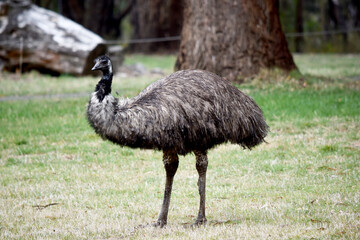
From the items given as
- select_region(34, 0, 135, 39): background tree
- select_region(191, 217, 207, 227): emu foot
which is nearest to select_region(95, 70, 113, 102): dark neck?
select_region(191, 217, 207, 227): emu foot

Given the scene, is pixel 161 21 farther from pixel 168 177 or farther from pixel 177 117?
pixel 177 117

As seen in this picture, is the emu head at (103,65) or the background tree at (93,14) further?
the background tree at (93,14)

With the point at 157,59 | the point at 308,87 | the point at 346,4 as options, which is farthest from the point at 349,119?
the point at 346,4

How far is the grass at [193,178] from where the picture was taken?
6.50 metres

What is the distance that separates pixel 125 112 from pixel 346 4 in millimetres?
42627

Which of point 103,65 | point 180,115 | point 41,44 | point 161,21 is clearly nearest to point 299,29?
point 161,21

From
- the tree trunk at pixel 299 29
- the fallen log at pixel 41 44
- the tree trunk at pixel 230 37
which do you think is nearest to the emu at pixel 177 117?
the tree trunk at pixel 230 37

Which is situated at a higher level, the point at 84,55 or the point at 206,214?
the point at 84,55

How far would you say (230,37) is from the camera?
47.6 feet

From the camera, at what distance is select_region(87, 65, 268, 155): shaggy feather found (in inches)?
235

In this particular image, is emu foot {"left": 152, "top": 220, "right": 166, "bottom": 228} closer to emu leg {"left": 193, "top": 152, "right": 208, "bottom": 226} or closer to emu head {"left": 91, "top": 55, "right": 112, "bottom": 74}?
emu leg {"left": 193, "top": 152, "right": 208, "bottom": 226}

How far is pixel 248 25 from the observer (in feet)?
47.7

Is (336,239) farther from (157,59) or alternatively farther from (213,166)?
(157,59)

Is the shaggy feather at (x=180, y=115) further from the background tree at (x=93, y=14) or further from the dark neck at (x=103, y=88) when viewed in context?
the background tree at (x=93, y=14)
